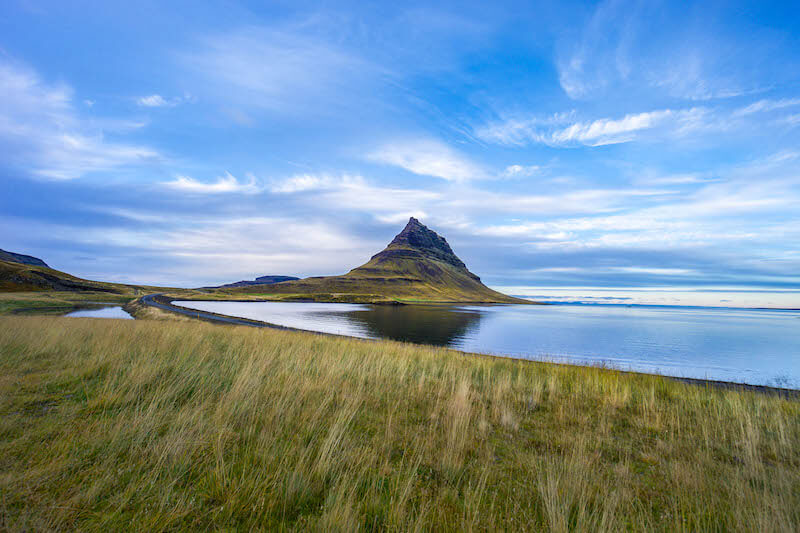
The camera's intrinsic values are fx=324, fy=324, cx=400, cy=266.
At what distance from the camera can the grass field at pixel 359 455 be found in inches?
107

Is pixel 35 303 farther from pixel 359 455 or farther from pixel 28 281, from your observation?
pixel 359 455

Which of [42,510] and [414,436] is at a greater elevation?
[42,510]

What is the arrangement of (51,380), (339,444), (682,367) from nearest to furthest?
1. (339,444)
2. (51,380)
3. (682,367)

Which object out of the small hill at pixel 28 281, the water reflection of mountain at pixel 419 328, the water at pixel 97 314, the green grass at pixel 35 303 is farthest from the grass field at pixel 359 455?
the small hill at pixel 28 281

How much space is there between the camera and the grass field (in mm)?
2725

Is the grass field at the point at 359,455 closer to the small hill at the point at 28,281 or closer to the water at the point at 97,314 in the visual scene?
the water at the point at 97,314

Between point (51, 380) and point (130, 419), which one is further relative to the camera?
point (51, 380)

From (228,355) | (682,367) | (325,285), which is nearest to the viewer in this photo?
(228,355)

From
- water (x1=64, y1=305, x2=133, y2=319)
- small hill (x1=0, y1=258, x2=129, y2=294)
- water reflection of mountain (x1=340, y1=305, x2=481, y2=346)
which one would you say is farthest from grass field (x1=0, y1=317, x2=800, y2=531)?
small hill (x1=0, y1=258, x2=129, y2=294)

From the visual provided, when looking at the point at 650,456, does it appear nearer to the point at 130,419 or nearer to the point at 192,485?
the point at 192,485

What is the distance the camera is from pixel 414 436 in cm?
456

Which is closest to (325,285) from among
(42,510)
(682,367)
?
(682,367)

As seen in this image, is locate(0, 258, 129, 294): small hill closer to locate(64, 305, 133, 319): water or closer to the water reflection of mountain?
locate(64, 305, 133, 319): water

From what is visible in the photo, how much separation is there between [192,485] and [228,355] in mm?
6581
